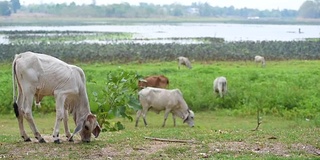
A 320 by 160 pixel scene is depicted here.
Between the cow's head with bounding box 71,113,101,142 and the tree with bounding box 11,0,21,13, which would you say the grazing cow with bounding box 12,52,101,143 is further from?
the tree with bounding box 11,0,21,13

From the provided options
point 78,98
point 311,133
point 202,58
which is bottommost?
point 202,58

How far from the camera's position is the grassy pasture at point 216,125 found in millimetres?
10281

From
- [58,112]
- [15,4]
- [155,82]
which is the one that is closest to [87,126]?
[58,112]

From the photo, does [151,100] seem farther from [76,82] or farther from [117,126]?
[76,82]

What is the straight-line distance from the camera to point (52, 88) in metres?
11.0

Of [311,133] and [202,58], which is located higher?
[311,133]

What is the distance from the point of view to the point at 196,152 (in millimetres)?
10328

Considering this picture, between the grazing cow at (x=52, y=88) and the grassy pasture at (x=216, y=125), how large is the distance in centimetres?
37

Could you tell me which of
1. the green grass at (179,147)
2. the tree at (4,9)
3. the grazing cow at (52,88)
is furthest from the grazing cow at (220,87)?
the tree at (4,9)

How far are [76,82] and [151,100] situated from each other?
9362 mm

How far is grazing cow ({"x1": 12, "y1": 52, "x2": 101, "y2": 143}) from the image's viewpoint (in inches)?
426

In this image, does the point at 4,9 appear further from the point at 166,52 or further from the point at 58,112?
the point at 58,112

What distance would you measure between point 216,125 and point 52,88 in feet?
31.6

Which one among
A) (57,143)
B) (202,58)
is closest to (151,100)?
(57,143)
